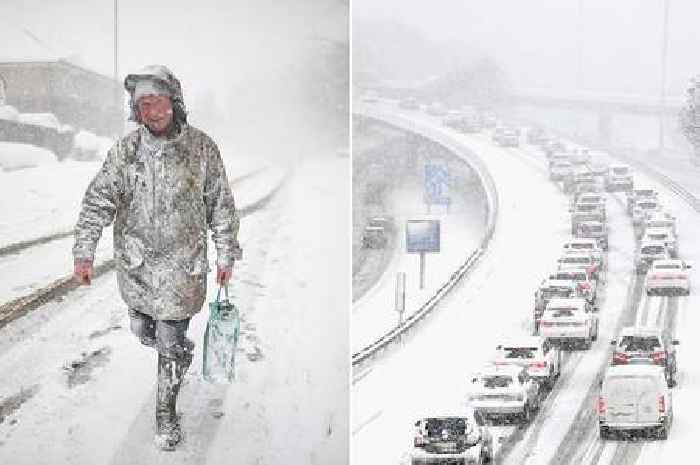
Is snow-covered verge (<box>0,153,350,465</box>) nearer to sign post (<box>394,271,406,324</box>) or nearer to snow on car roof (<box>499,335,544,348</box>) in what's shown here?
sign post (<box>394,271,406,324</box>)

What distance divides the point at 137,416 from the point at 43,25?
2258 mm

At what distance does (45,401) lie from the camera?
7.23m

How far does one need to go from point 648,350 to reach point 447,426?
4.09 feet

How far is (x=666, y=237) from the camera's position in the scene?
813 cm

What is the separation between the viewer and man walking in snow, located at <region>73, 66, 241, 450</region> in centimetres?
727

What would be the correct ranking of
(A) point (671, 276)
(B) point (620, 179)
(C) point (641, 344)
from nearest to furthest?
(C) point (641, 344)
(A) point (671, 276)
(B) point (620, 179)

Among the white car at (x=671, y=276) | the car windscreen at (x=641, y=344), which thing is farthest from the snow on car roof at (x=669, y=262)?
the car windscreen at (x=641, y=344)

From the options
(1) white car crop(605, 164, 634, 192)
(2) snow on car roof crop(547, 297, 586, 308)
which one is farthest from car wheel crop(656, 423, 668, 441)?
(1) white car crop(605, 164, 634, 192)

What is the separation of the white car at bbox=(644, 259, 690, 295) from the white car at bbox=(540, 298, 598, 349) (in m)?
0.42

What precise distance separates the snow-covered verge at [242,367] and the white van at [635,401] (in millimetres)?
1558

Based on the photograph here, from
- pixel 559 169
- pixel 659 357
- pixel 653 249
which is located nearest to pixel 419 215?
pixel 559 169

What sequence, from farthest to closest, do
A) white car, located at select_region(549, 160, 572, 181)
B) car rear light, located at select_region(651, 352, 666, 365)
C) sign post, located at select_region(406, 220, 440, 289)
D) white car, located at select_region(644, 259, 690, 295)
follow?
sign post, located at select_region(406, 220, 440, 289) < white car, located at select_region(549, 160, 572, 181) < white car, located at select_region(644, 259, 690, 295) < car rear light, located at select_region(651, 352, 666, 365)

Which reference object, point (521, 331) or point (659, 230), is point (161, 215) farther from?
point (659, 230)

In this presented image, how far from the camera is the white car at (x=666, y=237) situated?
8094 mm
